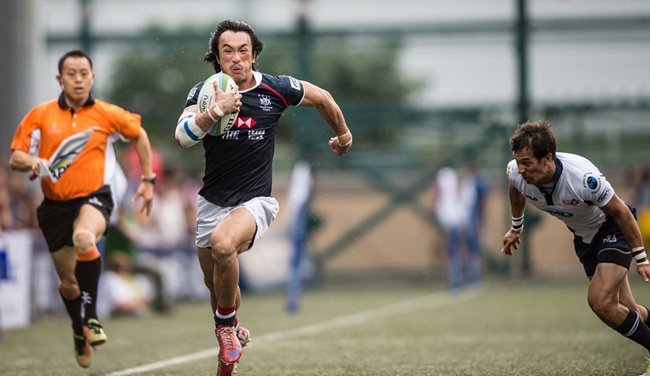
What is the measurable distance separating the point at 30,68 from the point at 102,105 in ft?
32.4

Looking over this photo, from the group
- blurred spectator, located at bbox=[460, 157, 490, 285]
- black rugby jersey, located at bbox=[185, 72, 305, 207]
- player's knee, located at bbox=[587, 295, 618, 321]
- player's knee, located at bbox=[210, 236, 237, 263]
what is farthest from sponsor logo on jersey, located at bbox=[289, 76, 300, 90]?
blurred spectator, located at bbox=[460, 157, 490, 285]

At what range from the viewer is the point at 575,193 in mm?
7277

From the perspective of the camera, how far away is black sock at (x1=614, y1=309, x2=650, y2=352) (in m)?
7.31

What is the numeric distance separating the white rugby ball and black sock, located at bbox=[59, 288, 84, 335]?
255cm

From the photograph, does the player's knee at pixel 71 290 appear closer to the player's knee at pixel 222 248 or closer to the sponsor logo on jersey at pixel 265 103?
the player's knee at pixel 222 248

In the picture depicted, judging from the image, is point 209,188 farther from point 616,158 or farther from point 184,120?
point 616,158

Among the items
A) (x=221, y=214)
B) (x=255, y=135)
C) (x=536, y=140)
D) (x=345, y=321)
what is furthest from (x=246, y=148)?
(x=345, y=321)

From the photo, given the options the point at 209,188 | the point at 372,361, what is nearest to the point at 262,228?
the point at 209,188

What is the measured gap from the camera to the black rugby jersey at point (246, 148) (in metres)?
7.18

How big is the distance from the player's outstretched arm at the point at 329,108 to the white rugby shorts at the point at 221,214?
69 cm

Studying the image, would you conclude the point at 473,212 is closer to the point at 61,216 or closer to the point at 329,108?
the point at 61,216

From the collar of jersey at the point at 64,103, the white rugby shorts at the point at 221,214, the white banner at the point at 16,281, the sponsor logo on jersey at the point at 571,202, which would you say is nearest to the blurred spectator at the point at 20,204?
the white banner at the point at 16,281

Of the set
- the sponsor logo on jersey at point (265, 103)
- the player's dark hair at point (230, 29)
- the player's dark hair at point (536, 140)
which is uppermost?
the player's dark hair at point (230, 29)

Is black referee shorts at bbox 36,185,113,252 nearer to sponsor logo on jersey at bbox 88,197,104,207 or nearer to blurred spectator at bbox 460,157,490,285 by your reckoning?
sponsor logo on jersey at bbox 88,197,104,207
